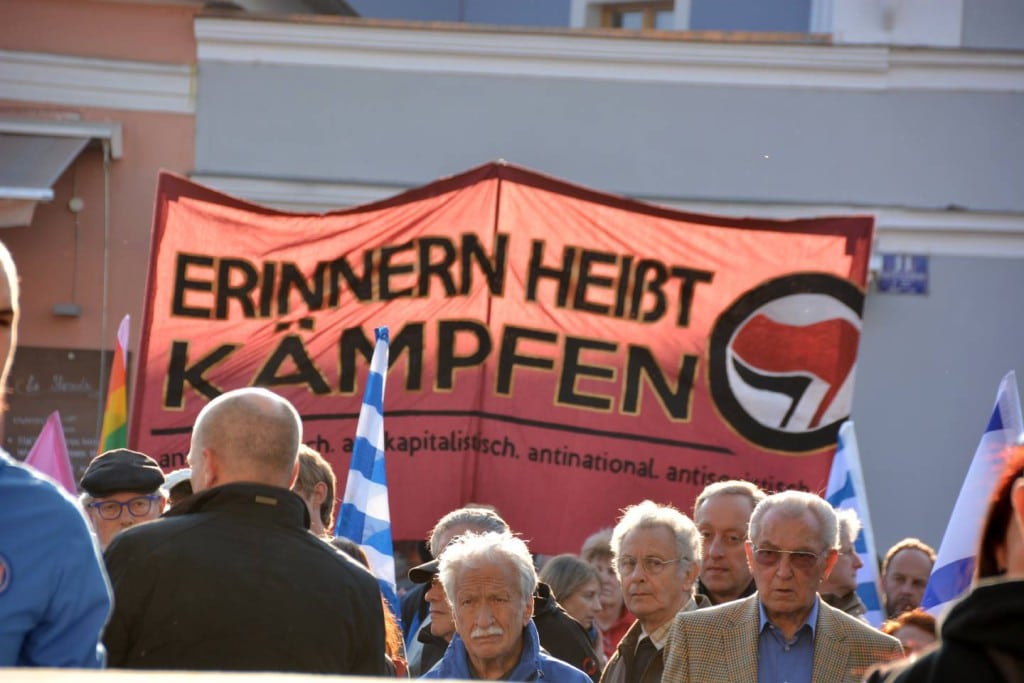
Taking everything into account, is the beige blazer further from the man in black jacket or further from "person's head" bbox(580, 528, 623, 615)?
"person's head" bbox(580, 528, 623, 615)

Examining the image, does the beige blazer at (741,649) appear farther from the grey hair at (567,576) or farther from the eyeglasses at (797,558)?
the grey hair at (567,576)

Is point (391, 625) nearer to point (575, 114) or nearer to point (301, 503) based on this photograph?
point (301, 503)

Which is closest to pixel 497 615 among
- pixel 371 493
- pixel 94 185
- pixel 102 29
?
pixel 371 493

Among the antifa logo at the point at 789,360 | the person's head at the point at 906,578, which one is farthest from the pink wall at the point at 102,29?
the person's head at the point at 906,578

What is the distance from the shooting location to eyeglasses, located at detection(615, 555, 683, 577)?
615 centimetres

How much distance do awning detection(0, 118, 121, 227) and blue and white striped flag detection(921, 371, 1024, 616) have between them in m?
7.89

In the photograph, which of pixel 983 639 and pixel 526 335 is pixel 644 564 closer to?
pixel 526 335

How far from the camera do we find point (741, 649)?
552cm

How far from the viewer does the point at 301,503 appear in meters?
4.09

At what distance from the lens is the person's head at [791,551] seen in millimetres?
5617

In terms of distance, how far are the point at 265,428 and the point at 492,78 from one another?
1060 cm

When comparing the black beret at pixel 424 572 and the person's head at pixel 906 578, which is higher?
the black beret at pixel 424 572

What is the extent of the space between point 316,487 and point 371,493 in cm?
126

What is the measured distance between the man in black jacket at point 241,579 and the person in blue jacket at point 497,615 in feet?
4.38
